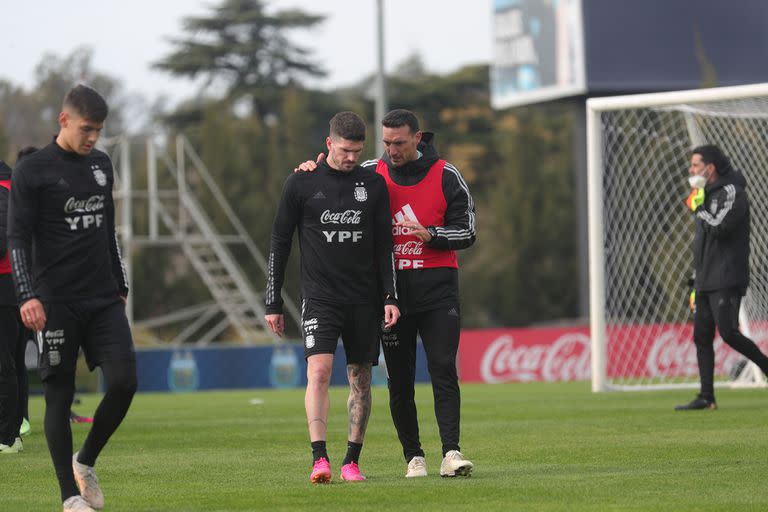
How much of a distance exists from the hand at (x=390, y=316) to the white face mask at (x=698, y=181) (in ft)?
19.3

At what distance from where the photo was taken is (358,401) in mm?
8828

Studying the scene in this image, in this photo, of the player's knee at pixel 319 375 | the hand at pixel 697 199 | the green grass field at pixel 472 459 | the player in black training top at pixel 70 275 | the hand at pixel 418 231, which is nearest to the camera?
the player in black training top at pixel 70 275

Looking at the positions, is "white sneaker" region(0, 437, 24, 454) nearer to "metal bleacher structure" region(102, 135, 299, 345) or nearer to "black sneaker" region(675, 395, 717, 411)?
"black sneaker" region(675, 395, 717, 411)

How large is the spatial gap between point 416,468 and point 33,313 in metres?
2.63

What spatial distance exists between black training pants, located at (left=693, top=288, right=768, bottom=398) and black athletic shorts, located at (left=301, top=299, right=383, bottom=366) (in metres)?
5.88

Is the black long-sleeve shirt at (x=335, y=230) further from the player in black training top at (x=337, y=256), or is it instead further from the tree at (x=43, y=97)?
the tree at (x=43, y=97)

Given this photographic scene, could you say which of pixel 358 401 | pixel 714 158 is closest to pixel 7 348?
pixel 358 401

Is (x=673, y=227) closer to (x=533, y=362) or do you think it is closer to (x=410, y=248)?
(x=533, y=362)

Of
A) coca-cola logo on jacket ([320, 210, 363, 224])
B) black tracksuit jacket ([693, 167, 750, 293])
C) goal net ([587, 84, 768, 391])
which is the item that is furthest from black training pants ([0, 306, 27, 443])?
goal net ([587, 84, 768, 391])

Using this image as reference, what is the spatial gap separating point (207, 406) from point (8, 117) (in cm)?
4743

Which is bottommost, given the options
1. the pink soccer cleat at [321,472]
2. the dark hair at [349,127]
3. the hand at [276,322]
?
the pink soccer cleat at [321,472]

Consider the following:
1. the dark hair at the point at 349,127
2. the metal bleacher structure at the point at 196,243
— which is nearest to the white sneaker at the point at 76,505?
the dark hair at the point at 349,127

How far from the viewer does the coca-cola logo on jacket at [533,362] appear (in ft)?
92.5

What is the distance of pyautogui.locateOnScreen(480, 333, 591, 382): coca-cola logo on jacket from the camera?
28.2m
